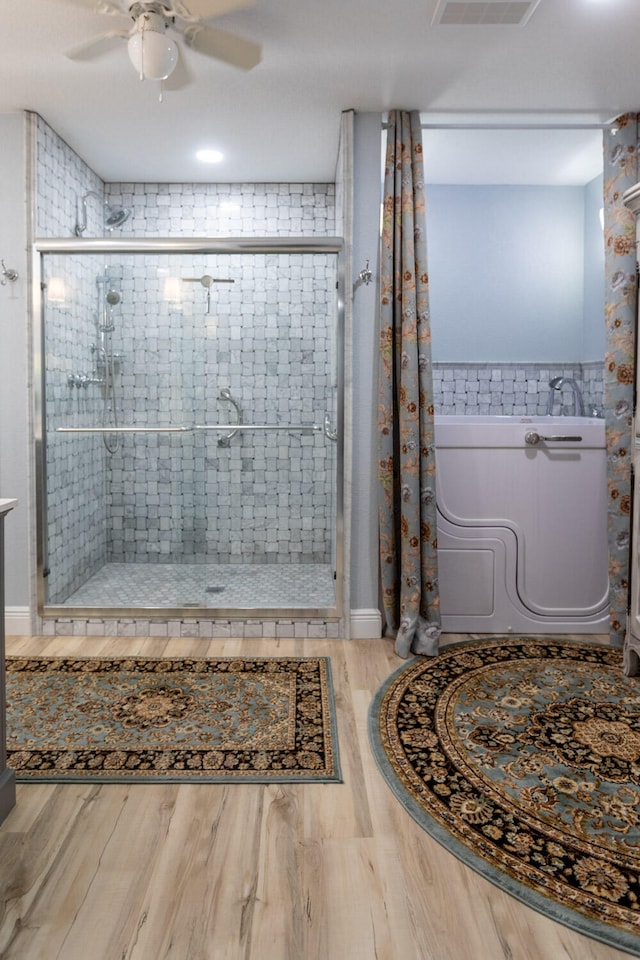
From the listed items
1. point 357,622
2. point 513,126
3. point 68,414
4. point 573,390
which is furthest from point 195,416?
point 573,390

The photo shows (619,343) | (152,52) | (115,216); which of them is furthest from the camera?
(115,216)

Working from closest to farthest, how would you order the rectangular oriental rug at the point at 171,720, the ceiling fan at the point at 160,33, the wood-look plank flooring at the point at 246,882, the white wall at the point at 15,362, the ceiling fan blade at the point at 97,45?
the wood-look plank flooring at the point at 246,882, the rectangular oriental rug at the point at 171,720, the ceiling fan at the point at 160,33, the ceiling fan blade at the point at 97,45, the white wall at the point at 15,362

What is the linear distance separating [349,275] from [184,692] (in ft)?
6.59

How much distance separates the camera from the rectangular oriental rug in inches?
84.4

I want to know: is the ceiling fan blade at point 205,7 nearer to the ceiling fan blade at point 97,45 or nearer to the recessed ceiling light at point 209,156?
the ceiling fan blade at point 97,45

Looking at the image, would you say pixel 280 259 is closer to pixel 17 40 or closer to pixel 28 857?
pixel 17 40

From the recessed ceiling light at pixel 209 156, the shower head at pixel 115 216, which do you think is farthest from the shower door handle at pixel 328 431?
the shower head at pixel 115 216

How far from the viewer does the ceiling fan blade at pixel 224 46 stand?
248 cm

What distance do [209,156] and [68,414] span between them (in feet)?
5.46

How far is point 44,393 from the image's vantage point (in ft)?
11.2

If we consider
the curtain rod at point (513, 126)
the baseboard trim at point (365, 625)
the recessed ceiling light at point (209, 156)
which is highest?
the recessed ceiling light at point (209, 156)

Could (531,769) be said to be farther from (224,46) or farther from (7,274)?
(7,274)

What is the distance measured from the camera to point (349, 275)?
3348 millimetres

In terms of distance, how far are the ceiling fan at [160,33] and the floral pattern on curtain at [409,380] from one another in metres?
Answer: 0.93
